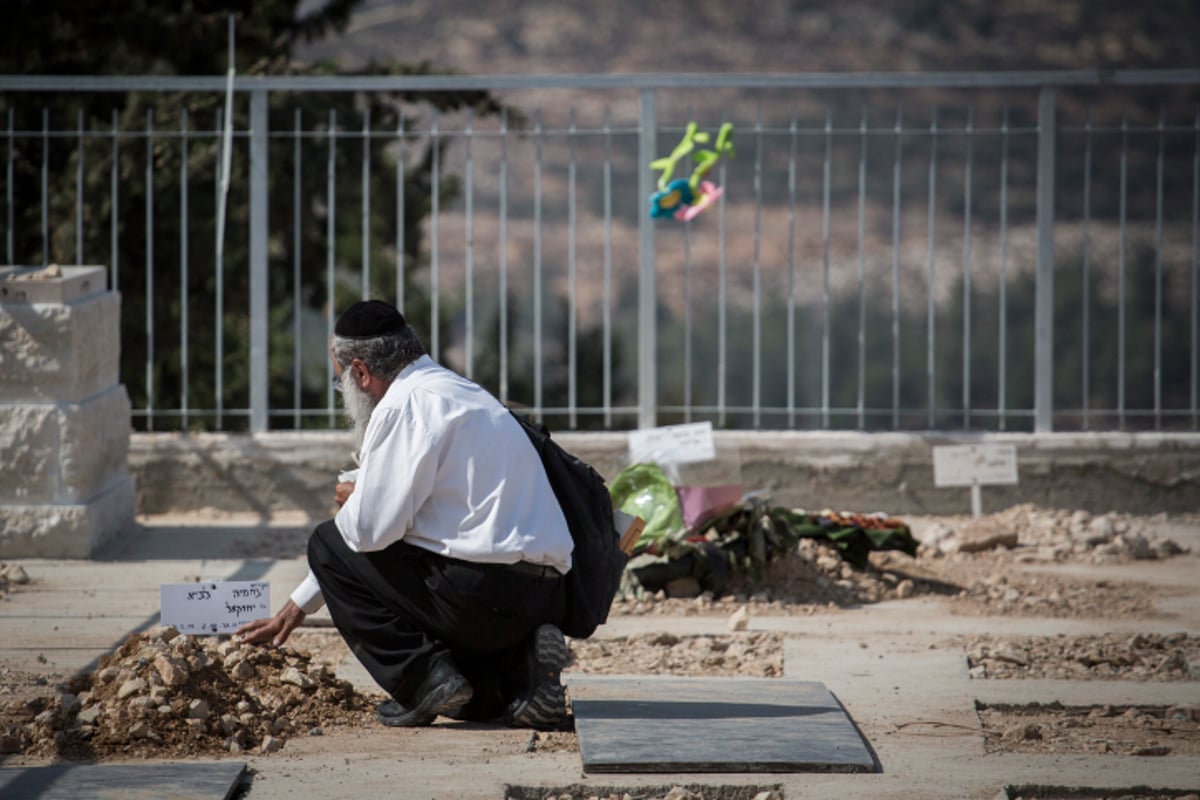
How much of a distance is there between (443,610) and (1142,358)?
94.7ft

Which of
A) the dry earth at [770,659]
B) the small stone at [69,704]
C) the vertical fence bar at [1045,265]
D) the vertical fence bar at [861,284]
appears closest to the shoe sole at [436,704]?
the dry earth at [770,659]

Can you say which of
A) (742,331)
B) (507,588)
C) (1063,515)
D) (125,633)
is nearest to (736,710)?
(507,588)

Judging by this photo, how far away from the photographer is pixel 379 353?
469cm

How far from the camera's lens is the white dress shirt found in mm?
4520

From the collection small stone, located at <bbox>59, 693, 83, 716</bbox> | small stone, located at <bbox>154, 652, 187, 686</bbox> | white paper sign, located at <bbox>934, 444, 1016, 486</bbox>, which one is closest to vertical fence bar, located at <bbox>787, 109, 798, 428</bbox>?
white paper sign, located at <bbox>934, 444, 1016, 486</bbox>

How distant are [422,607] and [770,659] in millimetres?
1756

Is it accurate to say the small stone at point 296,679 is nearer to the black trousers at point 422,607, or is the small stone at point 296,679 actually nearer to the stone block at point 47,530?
the black trousers at point 422,607

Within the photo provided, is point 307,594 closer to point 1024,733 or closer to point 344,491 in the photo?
point 344,491

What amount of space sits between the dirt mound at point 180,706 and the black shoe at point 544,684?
1.69 feet

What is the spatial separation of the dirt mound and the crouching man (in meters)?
0.21

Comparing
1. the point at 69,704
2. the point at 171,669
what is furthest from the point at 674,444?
the point at 69,704

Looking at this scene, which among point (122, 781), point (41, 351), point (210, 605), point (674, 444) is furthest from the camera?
point (674, 444)

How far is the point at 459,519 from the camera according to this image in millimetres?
4617

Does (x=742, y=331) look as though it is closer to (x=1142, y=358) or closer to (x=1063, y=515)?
(x=1142, y=358)
